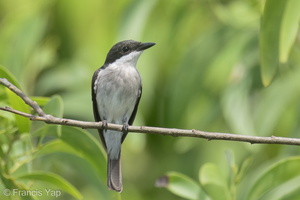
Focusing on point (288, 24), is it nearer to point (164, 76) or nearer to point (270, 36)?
point (270, 36)

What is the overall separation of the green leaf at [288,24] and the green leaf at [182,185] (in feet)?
3.16

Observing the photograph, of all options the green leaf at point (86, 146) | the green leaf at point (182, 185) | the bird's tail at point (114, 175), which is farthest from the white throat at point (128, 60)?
the green leaf at point (182, 185)

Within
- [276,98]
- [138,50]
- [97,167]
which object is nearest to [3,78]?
[97,167]

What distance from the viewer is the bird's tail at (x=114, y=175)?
15.6 ft

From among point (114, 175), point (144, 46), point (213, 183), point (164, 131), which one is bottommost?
point (213, 183)

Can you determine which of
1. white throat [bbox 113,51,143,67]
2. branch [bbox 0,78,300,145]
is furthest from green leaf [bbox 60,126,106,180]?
white throat [bbox 113,51,143,67]

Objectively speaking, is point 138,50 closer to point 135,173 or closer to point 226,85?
point 226,85

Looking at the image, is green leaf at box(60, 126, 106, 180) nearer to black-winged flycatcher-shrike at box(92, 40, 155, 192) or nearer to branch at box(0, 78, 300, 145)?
branch at box(0, 78, 300, 145)

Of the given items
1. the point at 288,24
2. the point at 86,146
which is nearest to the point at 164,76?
the point at 86,146

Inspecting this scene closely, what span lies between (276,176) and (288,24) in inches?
34.9

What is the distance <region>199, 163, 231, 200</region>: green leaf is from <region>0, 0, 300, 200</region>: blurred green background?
0.50 m

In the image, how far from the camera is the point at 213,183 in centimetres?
361

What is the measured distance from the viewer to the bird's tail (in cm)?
476

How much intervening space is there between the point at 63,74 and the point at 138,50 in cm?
86
